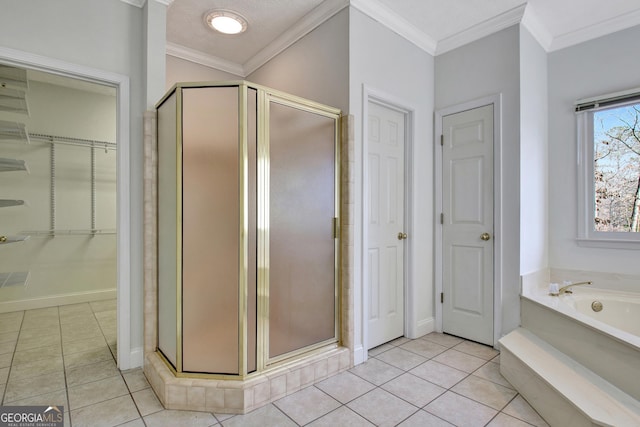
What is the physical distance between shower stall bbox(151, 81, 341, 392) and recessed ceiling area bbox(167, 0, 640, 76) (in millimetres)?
1056

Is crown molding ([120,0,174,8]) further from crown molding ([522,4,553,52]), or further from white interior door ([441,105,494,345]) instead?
crown molding ([522,4,553,52])

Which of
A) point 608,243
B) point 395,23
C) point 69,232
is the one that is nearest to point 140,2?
point 395,23

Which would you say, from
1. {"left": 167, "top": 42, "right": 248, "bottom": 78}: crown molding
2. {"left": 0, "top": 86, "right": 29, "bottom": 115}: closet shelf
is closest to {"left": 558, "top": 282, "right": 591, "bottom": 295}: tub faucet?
{"left": 167, "top": 42, "right": 248, "bottom": 78}: crown molding

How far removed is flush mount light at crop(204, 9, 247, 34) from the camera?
8.89 feet

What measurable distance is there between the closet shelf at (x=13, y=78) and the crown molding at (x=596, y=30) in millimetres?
4448

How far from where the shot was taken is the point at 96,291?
4.20 metres

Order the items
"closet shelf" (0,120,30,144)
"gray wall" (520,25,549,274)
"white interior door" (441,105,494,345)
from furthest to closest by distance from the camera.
→ "white interior door" (441,105,494,345) → "gray wall" (520,25,549,274) → "closet shelf" (0,120,30,144)

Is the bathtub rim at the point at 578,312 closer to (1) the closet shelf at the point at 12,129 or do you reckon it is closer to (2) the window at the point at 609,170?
(2) the window at the point at 609,170

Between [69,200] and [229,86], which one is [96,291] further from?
[229,86]

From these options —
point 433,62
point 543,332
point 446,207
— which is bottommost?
point 543,332

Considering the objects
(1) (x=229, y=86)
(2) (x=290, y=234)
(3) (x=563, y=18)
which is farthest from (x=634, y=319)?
(1) (x=229, y=86)

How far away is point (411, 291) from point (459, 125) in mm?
1592

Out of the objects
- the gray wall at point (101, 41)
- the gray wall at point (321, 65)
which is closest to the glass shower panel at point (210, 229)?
the gray wall at point (101, 41)

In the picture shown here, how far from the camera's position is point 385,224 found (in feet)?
9.28
